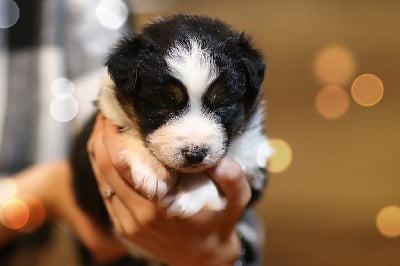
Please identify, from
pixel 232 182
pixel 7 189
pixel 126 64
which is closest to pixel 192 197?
pixel 232 182

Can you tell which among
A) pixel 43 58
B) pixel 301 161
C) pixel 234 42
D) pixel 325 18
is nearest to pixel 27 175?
pixel 43 58

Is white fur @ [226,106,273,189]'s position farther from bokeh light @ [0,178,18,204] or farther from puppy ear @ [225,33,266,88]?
bokeh light @ [0,178,18,204]

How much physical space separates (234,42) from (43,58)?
3.34 feet

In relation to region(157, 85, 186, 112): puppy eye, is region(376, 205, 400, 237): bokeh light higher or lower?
lower

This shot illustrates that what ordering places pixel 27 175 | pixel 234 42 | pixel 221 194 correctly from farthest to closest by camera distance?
1. pixel 27 175
2. pixel 221 194
3. pixel 234 42

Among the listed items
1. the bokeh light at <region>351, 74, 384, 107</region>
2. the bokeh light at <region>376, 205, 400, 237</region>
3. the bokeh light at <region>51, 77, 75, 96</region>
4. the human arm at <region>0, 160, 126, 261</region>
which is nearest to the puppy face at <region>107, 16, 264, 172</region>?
the human arm at <region>0, 160, 126, 261</region>

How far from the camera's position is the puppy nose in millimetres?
1075

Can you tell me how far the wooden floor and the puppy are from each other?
956 millimetres

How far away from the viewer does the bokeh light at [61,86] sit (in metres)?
1.97

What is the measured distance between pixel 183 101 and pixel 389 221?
124cm

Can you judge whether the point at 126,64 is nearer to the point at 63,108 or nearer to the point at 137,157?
the point at 137,157

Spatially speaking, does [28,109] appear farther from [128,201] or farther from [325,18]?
[325,18]

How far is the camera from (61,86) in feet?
6.51

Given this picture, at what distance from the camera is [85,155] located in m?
1.49
